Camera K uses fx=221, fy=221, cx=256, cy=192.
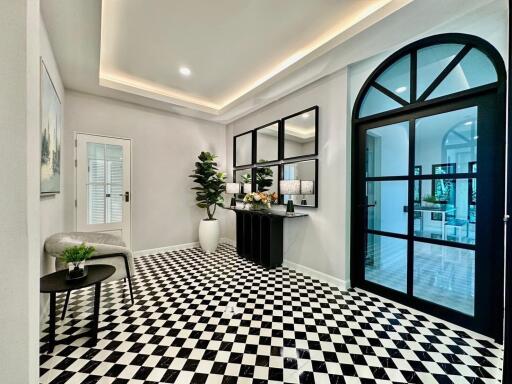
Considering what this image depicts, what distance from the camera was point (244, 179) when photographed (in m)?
4.61

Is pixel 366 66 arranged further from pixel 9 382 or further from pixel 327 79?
pixel 9 382

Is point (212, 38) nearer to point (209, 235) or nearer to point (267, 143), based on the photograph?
point (267, 143)

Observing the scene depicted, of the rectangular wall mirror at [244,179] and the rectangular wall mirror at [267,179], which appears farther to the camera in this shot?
the rectangular wall mirror at [244,179]

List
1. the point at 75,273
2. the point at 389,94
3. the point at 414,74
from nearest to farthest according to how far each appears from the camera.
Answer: the point at 75,273, the point at 414,74, the point at 389,94

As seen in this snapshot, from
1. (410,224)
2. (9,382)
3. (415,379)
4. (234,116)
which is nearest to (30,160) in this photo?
Answer: (9,382)

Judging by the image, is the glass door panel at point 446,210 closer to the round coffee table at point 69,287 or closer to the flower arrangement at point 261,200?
the flower arrangement at point 261,200

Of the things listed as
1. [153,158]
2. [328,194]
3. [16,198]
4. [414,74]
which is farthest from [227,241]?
[16,198]

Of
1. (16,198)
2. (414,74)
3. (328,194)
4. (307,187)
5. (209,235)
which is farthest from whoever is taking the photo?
(209,235)

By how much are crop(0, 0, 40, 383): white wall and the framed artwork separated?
5.10 feet

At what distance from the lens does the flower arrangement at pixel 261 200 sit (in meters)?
3.65

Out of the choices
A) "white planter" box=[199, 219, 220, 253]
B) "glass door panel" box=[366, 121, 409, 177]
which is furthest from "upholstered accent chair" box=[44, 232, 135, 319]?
"glass door panel" box=[366, 121, 409, 177]

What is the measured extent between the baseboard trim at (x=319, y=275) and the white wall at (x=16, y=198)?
285 centimetres

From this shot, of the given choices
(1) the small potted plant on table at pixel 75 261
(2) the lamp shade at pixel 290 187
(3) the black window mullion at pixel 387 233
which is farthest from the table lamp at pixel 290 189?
(1) the small potted plant on table at pixel 75 261

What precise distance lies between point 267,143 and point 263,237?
1.72 m
